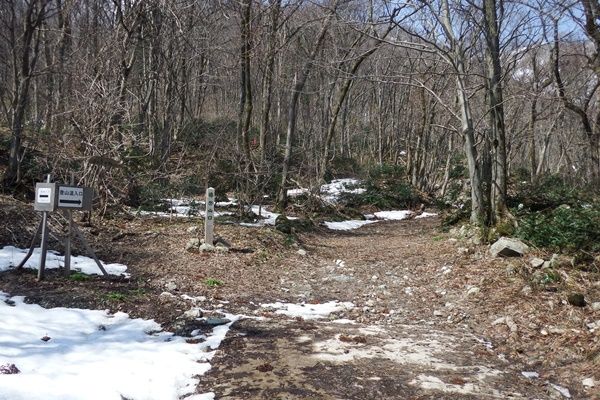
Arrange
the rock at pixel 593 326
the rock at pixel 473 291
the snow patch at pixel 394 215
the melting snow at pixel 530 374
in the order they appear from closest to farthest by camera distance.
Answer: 1. the melting snow at pixel 530 374
2. the rock at pixel 593 326
3. the rock at pixel 473 291
4. the snow patch at pixel 394 215

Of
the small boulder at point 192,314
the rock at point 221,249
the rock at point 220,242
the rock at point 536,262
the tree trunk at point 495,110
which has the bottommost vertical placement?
the small boulder at point 192,314

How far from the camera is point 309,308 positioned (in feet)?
21.9

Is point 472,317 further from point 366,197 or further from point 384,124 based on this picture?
point 384,124

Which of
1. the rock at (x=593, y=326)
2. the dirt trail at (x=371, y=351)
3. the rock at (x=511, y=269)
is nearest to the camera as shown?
the dirt trail at (x=371, y=351)

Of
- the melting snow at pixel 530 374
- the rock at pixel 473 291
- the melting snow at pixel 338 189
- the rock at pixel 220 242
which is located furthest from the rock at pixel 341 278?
the melting snow at pixel 338 189

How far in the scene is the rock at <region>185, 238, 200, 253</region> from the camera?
9.10m

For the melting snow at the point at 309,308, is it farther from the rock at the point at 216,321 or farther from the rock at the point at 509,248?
the rock at the point at 509,248

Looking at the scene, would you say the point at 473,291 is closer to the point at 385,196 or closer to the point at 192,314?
the point at 192,314

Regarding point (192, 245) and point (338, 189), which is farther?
point (338, 189)

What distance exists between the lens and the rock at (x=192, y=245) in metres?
9.10

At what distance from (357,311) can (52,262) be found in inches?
176

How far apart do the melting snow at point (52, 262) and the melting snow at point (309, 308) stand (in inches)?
96.6

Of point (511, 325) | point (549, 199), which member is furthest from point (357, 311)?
point (549, 199)

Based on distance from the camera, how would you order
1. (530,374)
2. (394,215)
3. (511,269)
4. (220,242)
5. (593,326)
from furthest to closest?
(394,215), (220,242), (511,269), (593,326), (530,374)
